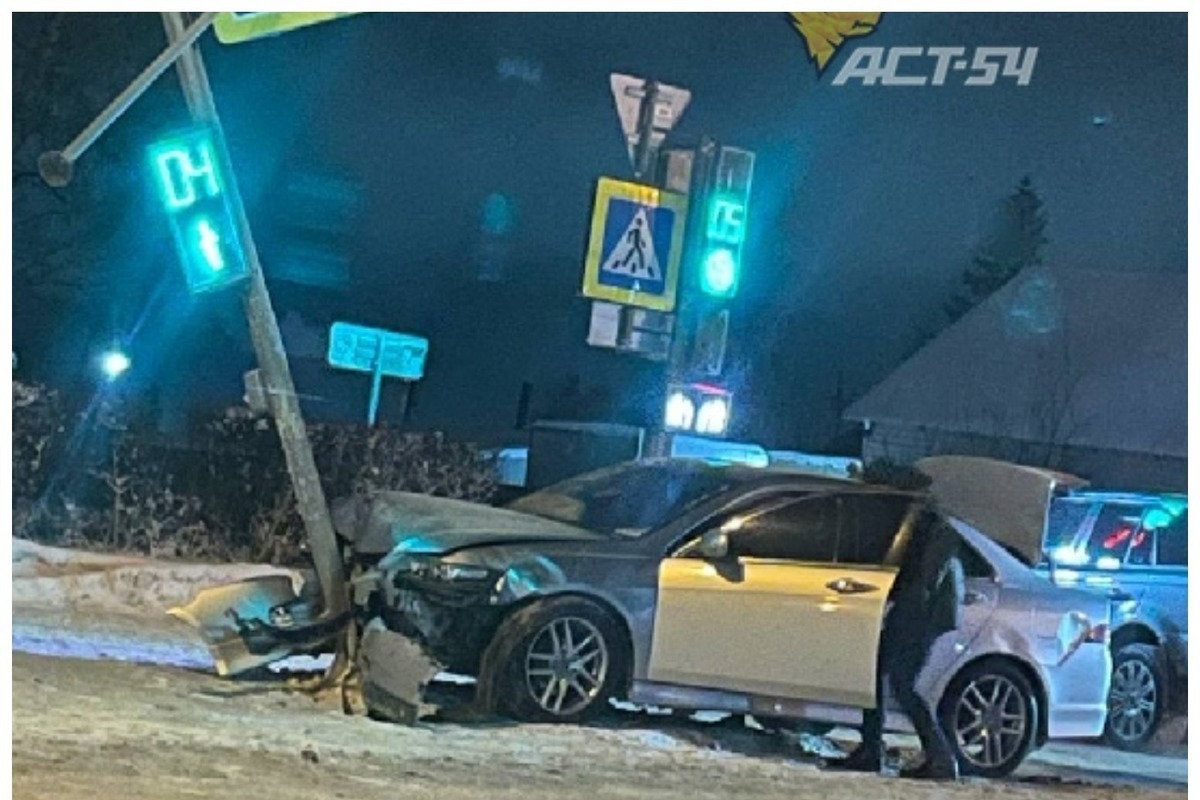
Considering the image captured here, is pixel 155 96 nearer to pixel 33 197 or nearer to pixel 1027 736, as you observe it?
pixel 33 197

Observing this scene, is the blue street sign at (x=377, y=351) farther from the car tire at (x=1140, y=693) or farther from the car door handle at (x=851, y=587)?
the car tire at (x=1140, y=693)

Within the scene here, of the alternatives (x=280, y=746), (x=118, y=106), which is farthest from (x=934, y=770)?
(x=118, y=106)

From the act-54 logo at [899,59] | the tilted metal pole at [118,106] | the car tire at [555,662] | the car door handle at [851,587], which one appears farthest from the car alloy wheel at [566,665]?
the tilted metal pole at [118,106]

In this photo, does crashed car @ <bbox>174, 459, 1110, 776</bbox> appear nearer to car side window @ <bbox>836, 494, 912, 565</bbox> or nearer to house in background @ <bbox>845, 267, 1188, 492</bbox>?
car side window @ <bbox>836, 494, 912, 565</bbox>

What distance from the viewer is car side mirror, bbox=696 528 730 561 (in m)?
3.37

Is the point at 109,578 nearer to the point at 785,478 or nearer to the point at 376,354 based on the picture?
the point at 376,354

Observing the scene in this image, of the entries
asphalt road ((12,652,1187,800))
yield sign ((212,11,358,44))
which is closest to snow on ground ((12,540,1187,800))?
asphalt road ((12,652,1187,800))

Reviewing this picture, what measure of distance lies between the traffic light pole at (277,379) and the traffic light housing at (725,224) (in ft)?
3.05

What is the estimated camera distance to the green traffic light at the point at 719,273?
343 cm

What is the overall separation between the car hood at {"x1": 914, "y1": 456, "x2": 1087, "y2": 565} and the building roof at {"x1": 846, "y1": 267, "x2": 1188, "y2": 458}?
0.24 ft

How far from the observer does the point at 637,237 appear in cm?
344

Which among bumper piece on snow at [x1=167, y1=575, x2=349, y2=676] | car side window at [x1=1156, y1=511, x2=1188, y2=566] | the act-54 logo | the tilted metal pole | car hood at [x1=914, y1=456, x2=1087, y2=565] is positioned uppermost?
the act-54 logo

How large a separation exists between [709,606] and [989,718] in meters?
0.65

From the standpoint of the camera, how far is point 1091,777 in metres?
3.35
